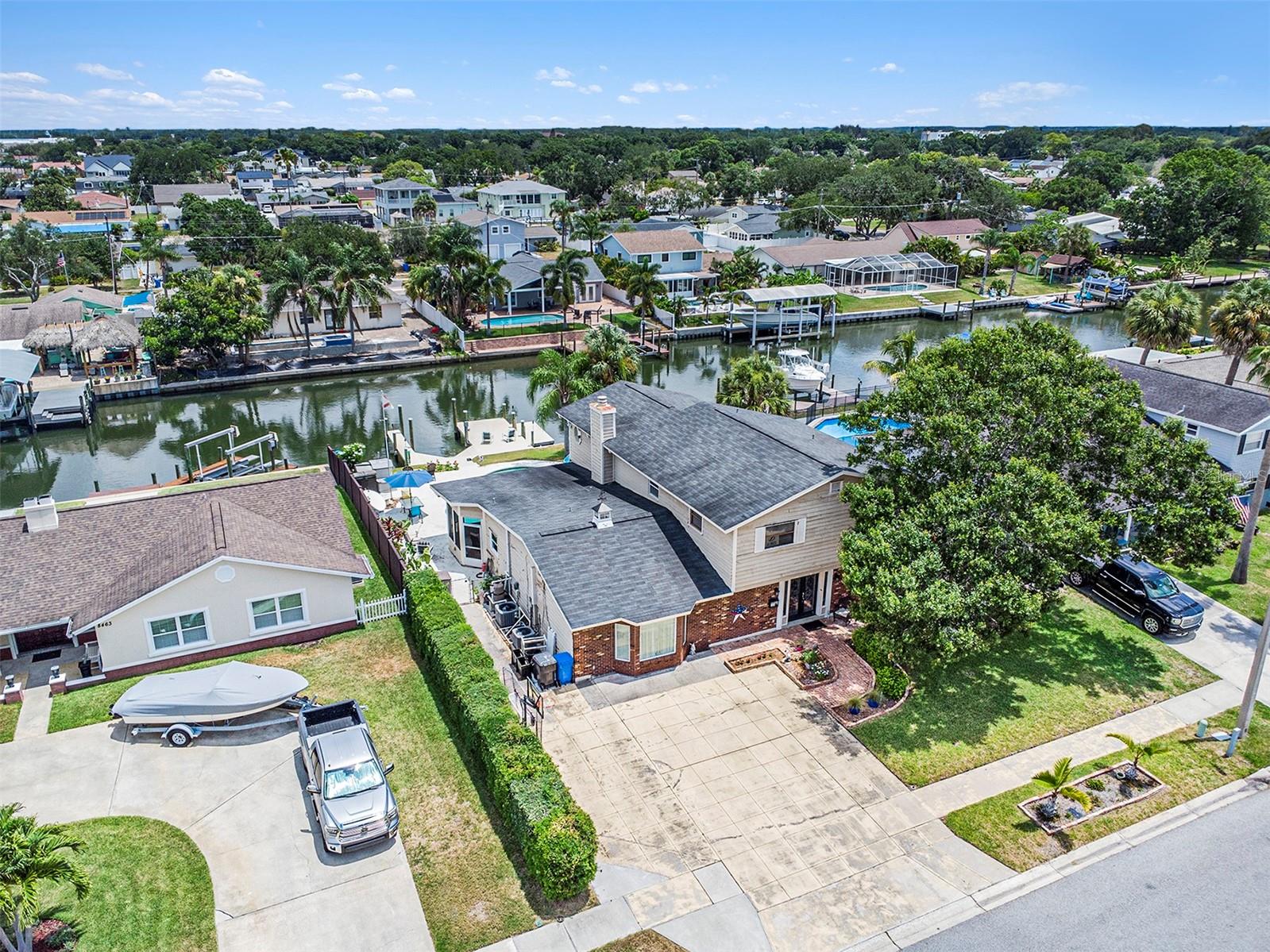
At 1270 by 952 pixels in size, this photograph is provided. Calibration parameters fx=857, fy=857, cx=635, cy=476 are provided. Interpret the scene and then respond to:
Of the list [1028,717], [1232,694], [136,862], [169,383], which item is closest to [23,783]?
[136,862]

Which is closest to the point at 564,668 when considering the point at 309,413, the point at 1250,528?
the point at 1250,528

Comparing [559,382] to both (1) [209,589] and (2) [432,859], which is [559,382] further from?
(2) [432,859]

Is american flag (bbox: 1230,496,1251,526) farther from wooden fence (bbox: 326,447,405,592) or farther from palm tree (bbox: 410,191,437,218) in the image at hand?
palm tree (bbox: 410,191,437,218)

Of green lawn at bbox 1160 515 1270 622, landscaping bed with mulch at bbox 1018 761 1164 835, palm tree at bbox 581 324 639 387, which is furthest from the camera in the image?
palm tree at bbox 581 324 639 387

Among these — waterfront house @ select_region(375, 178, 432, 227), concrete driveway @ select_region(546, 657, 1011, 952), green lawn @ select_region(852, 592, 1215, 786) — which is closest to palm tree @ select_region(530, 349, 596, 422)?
concrete driveway @ select_region(546, 657, 1011, 952)

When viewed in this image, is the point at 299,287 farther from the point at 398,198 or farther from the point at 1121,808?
the point at 398,198

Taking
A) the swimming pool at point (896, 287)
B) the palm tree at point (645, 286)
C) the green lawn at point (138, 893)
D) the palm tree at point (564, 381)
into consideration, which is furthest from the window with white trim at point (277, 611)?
the swimming pool at point (896, 287)
